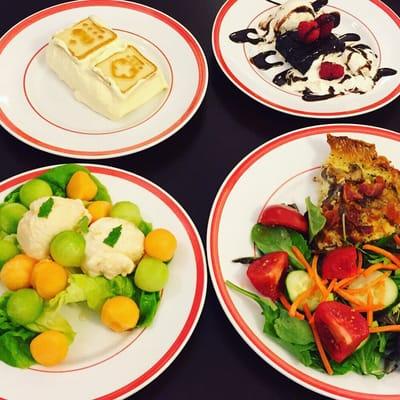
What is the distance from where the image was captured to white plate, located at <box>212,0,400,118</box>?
6.28 feet

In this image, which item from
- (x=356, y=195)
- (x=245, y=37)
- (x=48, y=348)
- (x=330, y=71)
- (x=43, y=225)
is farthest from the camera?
(x=245, y=37)

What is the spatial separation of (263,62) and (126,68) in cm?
56

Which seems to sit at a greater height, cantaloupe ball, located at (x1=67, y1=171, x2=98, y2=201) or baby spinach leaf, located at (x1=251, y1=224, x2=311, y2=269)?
cantaloupe ball, located at (x1=67, y1=171, x2=98, y2=201)

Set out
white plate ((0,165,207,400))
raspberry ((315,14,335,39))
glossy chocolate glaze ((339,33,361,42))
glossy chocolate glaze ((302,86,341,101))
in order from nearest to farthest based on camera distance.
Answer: white plate ((0,165,207,400))
glossy chocolate glaze ((302,86,341,101))
raspberry ((315,14,335,39))
glossy chocolate glaze ((339,33,361,42))

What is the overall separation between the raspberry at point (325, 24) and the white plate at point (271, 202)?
50 cm

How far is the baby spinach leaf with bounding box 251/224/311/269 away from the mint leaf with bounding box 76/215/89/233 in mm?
478

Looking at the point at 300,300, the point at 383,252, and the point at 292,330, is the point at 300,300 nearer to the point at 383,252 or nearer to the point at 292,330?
the point at 292,330

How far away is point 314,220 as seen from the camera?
1535mm

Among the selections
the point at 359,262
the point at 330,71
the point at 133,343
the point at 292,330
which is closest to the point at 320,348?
the point at 292,330

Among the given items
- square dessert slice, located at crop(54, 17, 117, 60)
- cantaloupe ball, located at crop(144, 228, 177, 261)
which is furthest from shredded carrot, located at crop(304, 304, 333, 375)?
square dessert slice, located at crop(54, 17, 117, 60)

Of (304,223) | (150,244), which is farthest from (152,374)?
(304,223)

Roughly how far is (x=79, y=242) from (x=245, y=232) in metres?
0.49

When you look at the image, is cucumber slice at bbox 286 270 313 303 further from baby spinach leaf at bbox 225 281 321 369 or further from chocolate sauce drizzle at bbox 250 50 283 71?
chocolate sauce drizzle at bbox 250 50 283 71

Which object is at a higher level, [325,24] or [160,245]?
[325,24]
